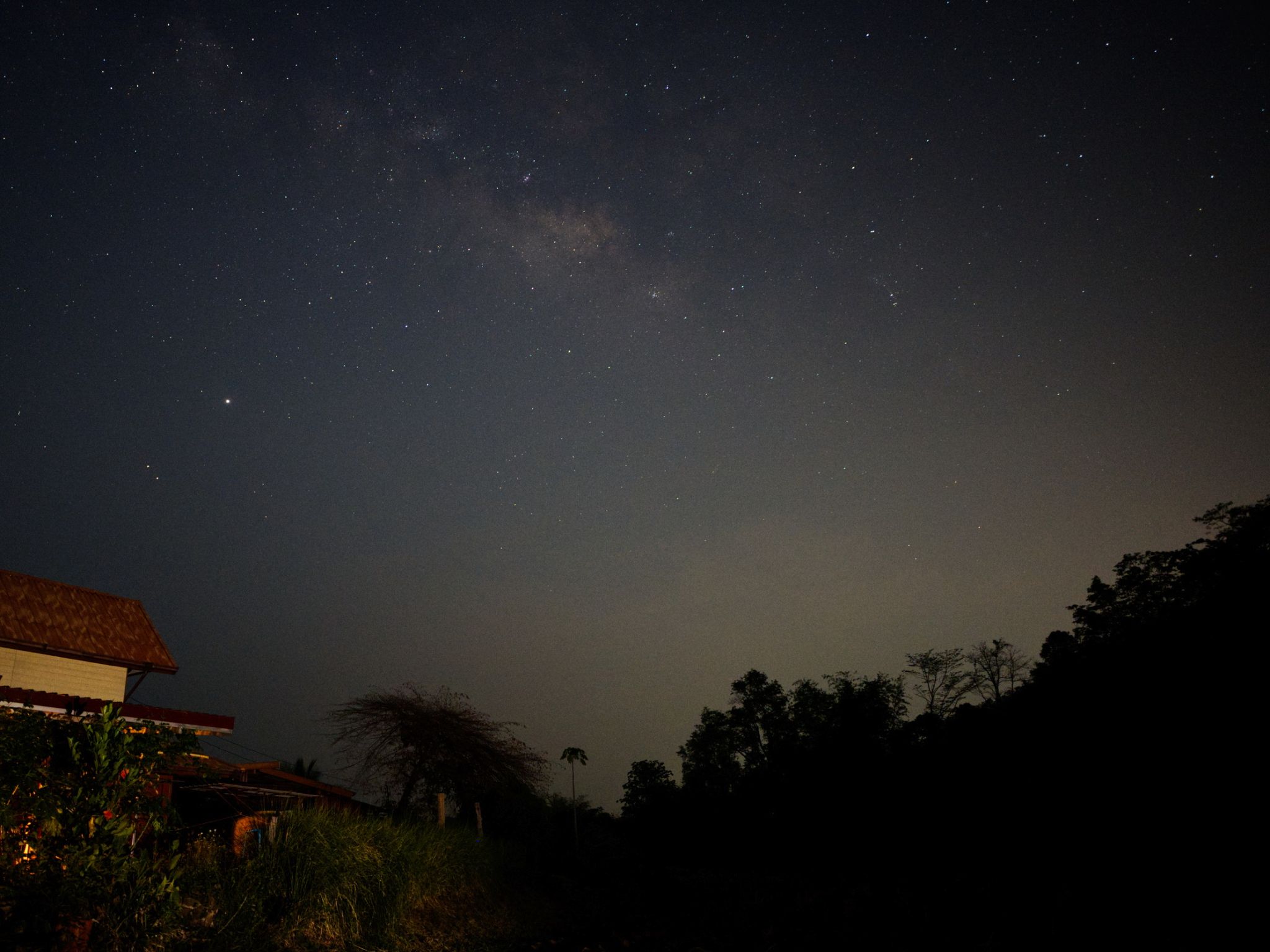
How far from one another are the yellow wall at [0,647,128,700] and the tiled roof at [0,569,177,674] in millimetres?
166

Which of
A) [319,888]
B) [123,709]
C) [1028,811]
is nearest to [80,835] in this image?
[319,888]

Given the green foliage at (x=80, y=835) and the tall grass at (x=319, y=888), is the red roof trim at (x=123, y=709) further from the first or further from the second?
the tall grass at (x=319, y=888)

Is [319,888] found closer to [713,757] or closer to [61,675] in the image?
[61,675]

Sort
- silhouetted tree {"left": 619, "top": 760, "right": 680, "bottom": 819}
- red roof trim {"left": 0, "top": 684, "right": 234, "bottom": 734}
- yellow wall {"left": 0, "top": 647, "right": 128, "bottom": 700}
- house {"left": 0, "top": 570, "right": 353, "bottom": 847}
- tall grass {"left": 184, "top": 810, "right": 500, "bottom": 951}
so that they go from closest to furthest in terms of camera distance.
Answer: tall grass {"left": 184, "top": 810, "right": 500, "bottom": 951}
red roof trim {"left": 0, "top": 684, "right": 234, "bottom": 734}
house {"left": 0, "top": 570, "right": 353, "bottom": 847}
yellow wall {"left": 0, "top": 647, "right": 128, "bottom": 700}
silhouetted tree {"left": 619, "top": 760, "right": 680, "bottom": 819}

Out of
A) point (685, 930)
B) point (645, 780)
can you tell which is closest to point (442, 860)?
point (685, 930)

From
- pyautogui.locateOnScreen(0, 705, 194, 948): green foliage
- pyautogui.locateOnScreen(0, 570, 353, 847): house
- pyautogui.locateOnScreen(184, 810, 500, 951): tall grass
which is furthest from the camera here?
pyautogui.locateOnScreen(0, 570, 353, 847): house

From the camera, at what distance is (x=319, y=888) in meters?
8.96

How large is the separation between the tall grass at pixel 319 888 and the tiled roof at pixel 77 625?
9.03 m

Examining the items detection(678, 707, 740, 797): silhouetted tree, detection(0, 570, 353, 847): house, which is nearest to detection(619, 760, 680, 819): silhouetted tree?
detection(678, 707, 740, 797): silhouetted tree

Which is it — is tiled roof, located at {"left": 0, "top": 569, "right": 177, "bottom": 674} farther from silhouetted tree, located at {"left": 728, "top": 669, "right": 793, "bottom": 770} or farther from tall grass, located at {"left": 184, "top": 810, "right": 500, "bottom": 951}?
silhouetted tree, located at {"left": 728, "top": 669, "right": 793, "bottom": 770}

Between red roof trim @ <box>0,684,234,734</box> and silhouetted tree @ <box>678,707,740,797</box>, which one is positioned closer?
red roof trim @ <box>0,684,234,734</box>

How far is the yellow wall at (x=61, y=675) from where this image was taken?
45.9 feet

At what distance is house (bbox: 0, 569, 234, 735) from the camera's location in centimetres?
1410

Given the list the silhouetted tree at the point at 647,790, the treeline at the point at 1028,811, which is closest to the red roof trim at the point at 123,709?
the treeline at the point at 1028,811
